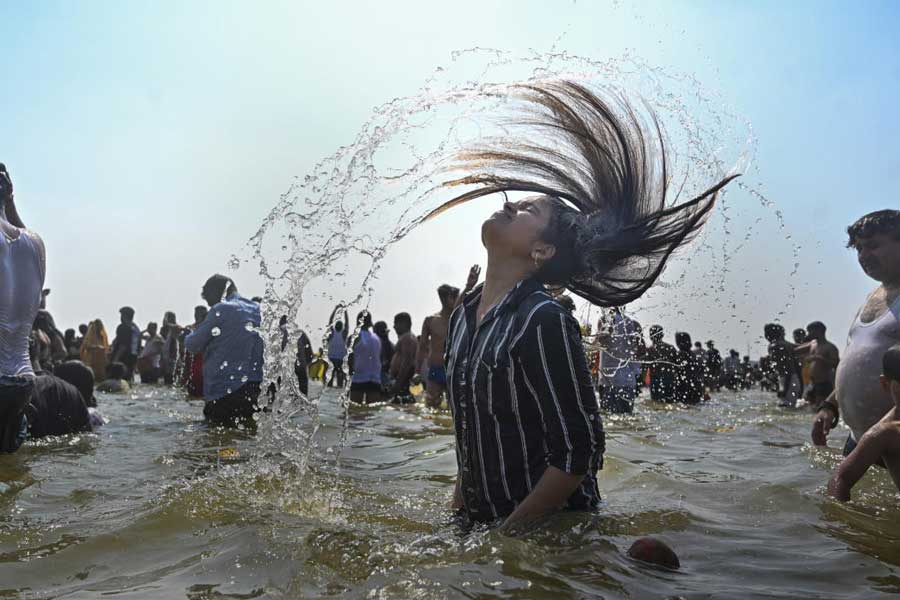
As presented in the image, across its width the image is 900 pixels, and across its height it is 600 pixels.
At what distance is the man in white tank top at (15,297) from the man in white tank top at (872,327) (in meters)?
5.11

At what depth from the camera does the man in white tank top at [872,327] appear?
15.8ft

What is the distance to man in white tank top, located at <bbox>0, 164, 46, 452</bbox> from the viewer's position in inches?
210

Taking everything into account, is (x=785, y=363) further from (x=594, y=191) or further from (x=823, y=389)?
(x=594, y=191)

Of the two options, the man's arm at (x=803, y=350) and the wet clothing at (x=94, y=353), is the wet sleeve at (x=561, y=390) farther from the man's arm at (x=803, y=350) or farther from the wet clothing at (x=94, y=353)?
the wet clothing at (x=94, y=353)

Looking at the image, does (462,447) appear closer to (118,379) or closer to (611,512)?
(611,512)

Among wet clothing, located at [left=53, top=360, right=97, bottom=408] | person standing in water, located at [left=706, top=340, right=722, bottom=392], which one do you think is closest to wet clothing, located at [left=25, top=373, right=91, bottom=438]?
wet clothing, located at [left=53, top=360, right=97, bottom=408]

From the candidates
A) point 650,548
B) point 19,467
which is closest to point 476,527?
point 650,548

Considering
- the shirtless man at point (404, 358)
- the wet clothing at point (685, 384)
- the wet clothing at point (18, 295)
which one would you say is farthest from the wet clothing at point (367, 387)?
the wet clothing at point (18, 295)

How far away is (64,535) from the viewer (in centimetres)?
385

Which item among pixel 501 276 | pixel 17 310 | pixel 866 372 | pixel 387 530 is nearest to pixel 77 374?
pixel 17 310

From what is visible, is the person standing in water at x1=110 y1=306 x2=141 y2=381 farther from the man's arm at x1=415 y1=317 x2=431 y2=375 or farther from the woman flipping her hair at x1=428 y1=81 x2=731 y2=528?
the woman flipping her hair at x1=428 y1=81 x2=731 y2=528

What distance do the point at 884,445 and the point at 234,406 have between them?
617 cm

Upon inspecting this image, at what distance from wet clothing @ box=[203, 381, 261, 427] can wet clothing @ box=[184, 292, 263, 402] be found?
0.04 m

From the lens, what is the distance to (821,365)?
13.4m
